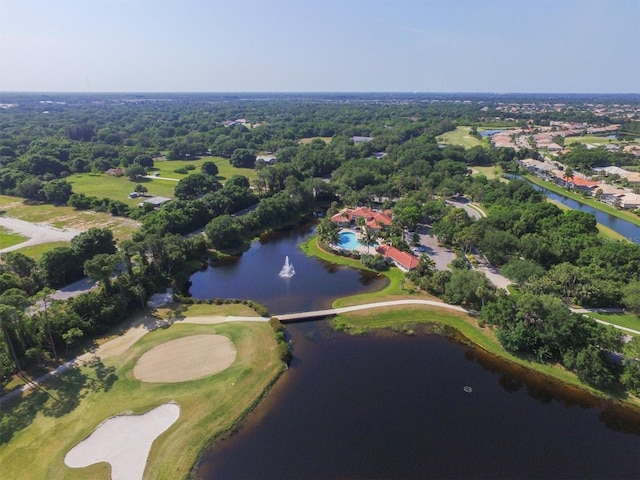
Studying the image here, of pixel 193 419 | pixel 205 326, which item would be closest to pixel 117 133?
pixel 205 326

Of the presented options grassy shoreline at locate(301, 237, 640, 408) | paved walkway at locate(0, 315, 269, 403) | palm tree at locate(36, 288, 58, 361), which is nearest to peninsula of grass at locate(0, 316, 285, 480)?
paved walkway at locate(0, 315, 269, 403)

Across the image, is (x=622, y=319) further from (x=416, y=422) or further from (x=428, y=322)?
(x=416, y=422)

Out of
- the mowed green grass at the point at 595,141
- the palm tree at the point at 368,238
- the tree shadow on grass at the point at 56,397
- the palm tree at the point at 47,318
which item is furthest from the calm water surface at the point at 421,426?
the mowed green grass at the point at 595,141

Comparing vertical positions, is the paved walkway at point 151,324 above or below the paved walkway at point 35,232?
below

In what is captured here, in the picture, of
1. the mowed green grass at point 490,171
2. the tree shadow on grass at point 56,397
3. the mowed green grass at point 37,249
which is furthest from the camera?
the mowed green grass at point 490,171

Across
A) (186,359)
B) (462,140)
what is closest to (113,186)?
(186,359)

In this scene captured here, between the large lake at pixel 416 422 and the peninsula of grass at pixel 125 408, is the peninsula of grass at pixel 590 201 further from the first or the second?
the peninsula of grass at pixel 125 408
